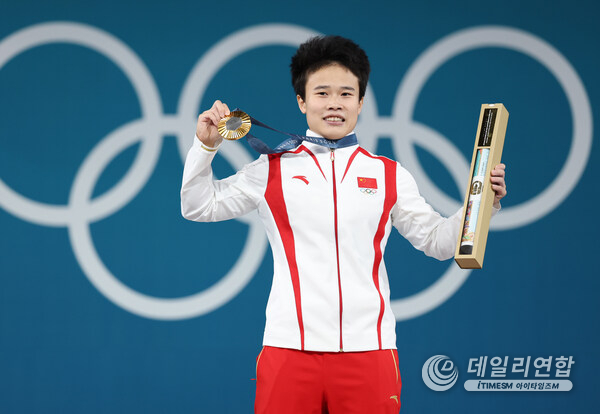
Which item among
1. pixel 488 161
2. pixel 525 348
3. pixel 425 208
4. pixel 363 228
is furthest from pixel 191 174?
pixel 525 348

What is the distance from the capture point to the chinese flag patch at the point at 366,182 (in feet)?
6.55

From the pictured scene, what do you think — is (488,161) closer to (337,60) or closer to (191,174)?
(337,60)

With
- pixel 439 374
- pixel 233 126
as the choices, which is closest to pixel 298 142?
pixel 233 126

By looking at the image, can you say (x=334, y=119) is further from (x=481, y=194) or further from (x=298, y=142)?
(x=481, y=194)

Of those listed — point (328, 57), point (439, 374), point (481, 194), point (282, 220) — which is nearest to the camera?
point (481, 194)

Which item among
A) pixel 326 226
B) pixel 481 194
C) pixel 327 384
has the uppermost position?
pixel 481 194

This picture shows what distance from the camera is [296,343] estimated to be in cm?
186

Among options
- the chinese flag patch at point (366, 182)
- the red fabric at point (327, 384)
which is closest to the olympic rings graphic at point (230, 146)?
the chinese flag patch at point (366, 182)

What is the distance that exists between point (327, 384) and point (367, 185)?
1.98 feet

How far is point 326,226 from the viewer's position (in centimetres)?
192

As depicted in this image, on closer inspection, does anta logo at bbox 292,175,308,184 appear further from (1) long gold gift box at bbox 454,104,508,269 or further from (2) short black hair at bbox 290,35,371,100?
(1) long gold gift box at bbox 454,104,508,269

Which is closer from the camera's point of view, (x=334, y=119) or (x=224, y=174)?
(x=334, y=119)

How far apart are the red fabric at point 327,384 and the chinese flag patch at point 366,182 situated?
50 cm

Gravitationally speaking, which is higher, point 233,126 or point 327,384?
point 233,126
